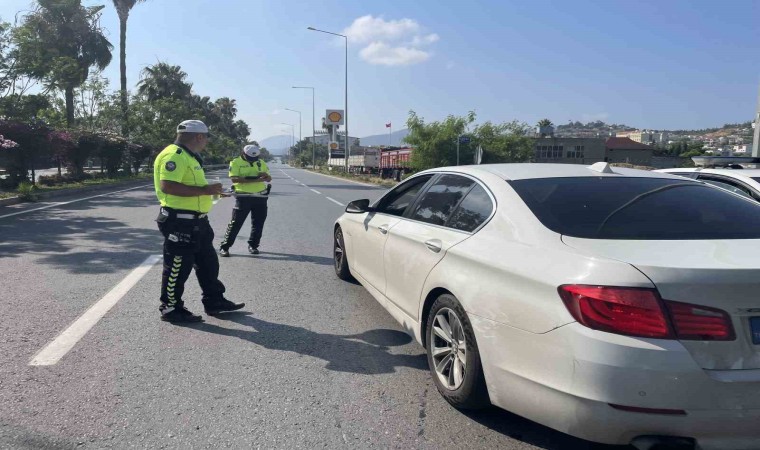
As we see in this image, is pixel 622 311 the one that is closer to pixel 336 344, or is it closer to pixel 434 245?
pixel 434 245

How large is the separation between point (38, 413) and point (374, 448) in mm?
1912

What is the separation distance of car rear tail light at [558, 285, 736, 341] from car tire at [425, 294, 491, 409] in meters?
0.83

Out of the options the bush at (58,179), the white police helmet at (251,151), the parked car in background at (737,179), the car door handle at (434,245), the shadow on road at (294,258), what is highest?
the white police helmet at (251,151)

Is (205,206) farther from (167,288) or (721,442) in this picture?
(721,442)

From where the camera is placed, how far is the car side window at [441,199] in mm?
4008

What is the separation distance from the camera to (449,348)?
345 cm

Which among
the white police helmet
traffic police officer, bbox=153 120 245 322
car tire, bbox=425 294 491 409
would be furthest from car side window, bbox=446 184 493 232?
the white police helmet

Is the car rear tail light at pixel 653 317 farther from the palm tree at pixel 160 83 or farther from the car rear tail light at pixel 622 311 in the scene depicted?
the palm tree at pixel 160 83

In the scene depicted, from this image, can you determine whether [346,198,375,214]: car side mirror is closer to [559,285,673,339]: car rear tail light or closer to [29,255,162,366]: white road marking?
[29,255,162,366]: white road marking

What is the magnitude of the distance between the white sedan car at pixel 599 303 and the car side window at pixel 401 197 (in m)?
0.84

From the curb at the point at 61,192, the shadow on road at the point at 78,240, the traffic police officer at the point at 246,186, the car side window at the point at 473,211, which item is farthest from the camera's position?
the curb at the point at 61,192

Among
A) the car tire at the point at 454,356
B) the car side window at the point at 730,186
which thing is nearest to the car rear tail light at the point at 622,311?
the car tire at the point at 454,356

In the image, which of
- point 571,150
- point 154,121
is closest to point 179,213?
point 154,121

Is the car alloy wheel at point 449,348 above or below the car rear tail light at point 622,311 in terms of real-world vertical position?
below
